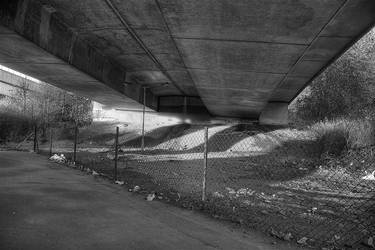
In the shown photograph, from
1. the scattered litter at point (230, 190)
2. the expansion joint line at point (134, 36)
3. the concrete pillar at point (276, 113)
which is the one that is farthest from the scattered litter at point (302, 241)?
the concrete pillar at point (276, 113)

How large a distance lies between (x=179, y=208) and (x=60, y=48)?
6.33 meters

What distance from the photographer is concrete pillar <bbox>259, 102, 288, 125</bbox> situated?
24297 mm

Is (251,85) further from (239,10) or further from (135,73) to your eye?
(239,10)

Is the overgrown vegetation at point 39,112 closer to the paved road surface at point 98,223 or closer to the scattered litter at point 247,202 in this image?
the paved road surface at point 98,223

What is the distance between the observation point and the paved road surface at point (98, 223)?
5.21 metres

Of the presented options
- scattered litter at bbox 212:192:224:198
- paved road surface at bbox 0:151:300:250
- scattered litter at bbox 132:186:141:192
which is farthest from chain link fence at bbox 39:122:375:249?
paved road surface at bbox 0:151:300:250

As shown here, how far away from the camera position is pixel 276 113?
80.6ft

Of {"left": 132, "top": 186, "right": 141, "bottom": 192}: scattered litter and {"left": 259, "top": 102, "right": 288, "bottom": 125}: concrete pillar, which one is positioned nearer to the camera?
{"left": 132, "top": 186, "right": 141, "bottom": 192}: scattered litter

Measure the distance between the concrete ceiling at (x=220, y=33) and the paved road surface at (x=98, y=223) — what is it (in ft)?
13.2

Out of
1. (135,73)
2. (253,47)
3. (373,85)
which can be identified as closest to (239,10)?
(253,47)

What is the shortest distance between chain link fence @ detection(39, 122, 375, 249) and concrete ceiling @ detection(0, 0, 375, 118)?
8.87 ft

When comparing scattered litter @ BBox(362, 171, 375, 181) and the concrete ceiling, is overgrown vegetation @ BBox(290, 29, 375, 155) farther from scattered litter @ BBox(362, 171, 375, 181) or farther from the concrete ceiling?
scattered litter @ BBox(362, 171, 375, 181)

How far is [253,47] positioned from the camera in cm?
1105

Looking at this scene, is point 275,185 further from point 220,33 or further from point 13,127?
point 13,127
